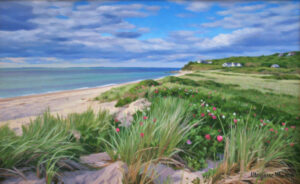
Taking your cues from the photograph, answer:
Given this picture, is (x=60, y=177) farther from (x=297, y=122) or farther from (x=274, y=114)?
(x=274, y=114)

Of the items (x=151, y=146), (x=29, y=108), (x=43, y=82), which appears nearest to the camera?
(x=151, y=146)

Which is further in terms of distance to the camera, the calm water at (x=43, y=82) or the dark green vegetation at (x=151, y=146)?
the calm water at (x=43, y=82)

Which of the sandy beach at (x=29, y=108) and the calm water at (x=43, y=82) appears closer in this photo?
the sandy beach at (x=29, y=108)

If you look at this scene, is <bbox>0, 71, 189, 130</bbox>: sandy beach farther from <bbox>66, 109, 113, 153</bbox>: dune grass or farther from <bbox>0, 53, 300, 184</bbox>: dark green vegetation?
<bbox>0, 53, 300, 184</bbox>: dark green vegetation

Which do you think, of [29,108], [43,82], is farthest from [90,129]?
[43,82]

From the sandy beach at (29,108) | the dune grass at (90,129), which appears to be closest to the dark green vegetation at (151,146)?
the dune grass at (90,129)

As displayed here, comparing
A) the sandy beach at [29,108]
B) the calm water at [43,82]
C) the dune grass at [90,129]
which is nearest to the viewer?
the dune grass at [90,129]

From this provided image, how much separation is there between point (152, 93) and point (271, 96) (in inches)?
192

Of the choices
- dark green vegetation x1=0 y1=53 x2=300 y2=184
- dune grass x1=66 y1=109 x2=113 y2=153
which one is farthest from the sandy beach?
dark green vegetation x1=0 y1=53 x2=300 y2=184

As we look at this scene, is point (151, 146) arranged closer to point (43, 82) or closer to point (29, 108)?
point (29, 108)

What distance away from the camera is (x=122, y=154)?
258 cm

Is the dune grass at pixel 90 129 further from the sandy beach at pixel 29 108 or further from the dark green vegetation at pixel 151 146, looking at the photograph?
the sandy beach at pixel 29 108

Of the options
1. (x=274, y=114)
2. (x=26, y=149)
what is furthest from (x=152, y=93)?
(x=26, y=149)

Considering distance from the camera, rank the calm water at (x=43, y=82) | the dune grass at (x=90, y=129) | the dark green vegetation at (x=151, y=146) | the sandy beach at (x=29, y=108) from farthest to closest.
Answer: the calm water at (x=43, y=82), the sandy beach at (x=29, y=108), the dune grass at (x=90, y=129), the dark green vegetation at (x=151, y=146)
